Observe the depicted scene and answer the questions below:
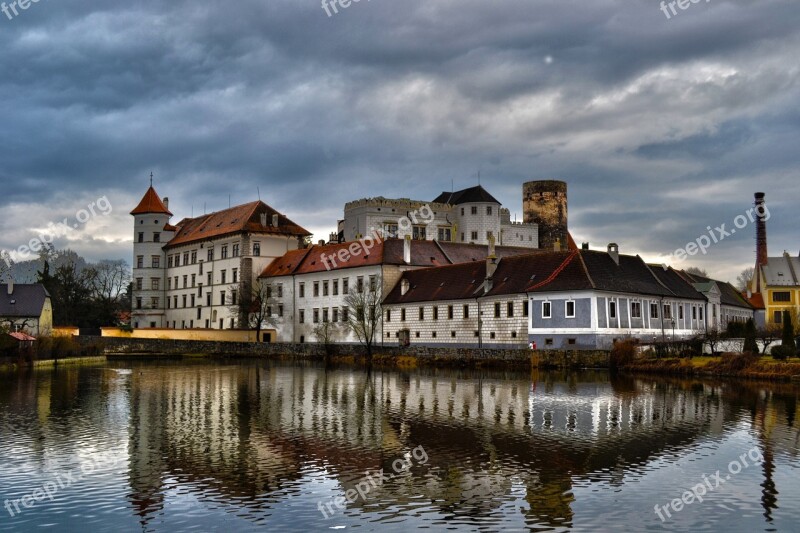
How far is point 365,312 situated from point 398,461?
161 feet

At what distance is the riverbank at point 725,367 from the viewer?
3862 cm

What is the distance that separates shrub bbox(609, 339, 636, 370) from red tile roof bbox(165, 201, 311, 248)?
157ft

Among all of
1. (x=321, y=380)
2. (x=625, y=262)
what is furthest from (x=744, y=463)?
(x=625, y=262)

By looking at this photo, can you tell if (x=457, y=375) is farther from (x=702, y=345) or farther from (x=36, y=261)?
(x=36, y=261)

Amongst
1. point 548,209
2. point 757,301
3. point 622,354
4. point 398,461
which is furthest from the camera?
point 548,209

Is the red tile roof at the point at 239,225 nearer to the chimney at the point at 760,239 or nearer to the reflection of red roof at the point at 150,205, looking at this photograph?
the reflection of red roof at the point at 150,205

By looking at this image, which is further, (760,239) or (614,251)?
(760,239)

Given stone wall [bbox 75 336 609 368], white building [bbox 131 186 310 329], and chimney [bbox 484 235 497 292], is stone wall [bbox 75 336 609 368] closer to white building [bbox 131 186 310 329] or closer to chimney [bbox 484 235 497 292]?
chimney [bbox 484 235 497 292]

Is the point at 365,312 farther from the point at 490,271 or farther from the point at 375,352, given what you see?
the point at 490,271

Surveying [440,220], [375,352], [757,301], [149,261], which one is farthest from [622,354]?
[149,261]

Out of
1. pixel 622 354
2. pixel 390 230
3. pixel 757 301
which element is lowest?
pixel 622 354

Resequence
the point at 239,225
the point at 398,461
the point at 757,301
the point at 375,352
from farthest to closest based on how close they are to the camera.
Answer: the point at 757,301, the point at 239,225, the point at 375,352, the point at 398,461

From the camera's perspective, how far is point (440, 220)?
10906 cm

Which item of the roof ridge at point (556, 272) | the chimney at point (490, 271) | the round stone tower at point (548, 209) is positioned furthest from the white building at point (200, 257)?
the round stone tower at point (548, 209)
